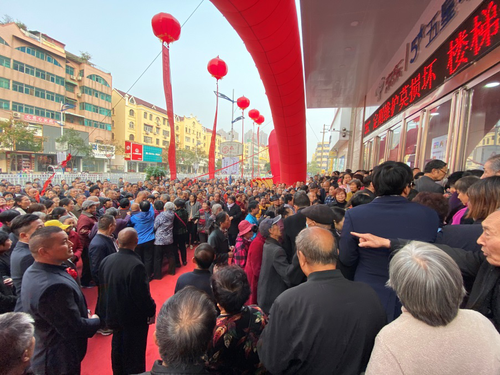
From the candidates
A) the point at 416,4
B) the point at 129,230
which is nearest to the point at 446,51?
the point at 416,4

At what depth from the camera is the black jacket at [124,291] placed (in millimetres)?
1970

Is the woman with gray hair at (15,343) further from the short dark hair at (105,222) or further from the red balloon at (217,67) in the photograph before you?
the red balloon at (217,67)

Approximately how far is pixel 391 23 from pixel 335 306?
19.3 ft

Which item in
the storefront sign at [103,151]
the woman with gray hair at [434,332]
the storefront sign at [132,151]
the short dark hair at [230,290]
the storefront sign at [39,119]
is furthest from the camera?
the storefront sign at [132,151]

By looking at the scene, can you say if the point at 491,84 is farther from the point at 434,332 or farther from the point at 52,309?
the point at 52,309

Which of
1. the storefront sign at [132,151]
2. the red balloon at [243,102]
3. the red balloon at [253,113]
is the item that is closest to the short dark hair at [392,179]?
the red balloon at [243,102]

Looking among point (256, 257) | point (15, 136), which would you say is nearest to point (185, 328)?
point (256, 257)

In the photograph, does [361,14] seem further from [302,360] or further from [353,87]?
[302,360]

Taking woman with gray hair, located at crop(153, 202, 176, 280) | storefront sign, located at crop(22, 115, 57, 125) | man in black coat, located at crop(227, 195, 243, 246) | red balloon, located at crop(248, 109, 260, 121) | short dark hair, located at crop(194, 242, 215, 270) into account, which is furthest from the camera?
storefront sign, located at crop(22, 115, 57, 125)

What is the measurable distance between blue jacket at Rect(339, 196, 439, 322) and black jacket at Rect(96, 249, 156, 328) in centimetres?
164

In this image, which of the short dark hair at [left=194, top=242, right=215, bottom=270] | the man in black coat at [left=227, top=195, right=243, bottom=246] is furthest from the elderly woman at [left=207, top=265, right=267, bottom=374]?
the man in black coat at [left=227, top=195, right=243, bottom=246]

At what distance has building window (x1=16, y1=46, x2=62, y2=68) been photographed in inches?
844

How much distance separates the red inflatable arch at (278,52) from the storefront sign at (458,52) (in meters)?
2.44

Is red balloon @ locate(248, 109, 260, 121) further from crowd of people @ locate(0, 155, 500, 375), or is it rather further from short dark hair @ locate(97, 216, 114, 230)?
crowd of people @ locate(0, 155, 500, 375)
